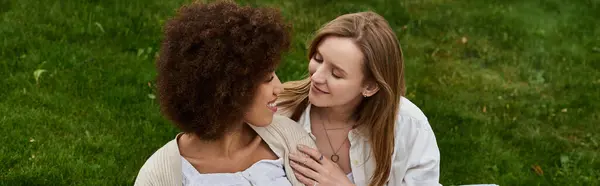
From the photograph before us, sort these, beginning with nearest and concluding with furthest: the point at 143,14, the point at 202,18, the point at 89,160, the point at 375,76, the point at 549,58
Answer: the point at 202,18 < the point at 375,76 < the point at 89,160 < the point at 143,14 < the point at 549,58

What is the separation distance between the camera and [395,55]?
321 cm

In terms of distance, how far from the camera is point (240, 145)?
3.07m

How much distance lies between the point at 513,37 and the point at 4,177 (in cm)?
463

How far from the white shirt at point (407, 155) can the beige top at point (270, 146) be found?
0.23 m

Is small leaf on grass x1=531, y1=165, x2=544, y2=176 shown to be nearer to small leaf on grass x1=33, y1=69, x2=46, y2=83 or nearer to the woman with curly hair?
the woman with curly hair

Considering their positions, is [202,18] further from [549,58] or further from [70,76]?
[549,58]

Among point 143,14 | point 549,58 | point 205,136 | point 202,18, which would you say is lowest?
point 549,58

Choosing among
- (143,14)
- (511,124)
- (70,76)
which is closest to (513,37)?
(511,124)

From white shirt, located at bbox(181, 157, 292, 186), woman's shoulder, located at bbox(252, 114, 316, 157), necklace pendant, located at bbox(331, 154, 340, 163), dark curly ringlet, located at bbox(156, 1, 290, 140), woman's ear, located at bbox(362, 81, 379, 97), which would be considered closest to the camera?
dark curly ringlet, located at bbox(156, 1, 290, 140)

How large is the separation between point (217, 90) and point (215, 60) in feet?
0.40

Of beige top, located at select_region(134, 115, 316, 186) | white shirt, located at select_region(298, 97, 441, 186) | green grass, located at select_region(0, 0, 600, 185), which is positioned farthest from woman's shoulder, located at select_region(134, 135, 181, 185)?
green grass, located at select_region(0, 0, 600, 185)

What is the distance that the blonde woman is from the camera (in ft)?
10.3

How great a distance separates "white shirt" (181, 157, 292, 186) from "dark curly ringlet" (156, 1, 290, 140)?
0.74ft

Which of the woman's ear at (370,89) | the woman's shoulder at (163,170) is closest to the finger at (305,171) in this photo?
the woman's ear at (370,89)
